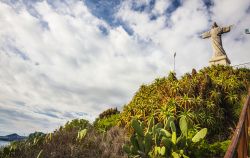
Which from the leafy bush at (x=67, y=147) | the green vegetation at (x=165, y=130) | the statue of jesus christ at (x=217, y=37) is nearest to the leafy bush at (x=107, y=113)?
the green vegetation at (x=165, y=130)

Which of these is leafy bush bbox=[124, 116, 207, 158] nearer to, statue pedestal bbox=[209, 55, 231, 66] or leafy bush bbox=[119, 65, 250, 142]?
leafy bush bbox=[119, 65, 250, 142]

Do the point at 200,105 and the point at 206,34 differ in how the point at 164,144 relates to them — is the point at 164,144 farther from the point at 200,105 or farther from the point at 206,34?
the point at 206,34

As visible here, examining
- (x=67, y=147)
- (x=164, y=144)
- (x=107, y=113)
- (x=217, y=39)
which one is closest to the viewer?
(x=164, y=144)

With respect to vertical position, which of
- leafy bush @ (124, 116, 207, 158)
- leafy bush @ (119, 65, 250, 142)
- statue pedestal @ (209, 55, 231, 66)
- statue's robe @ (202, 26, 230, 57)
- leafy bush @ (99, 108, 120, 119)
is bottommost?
leafy bush @ (124, 116, 207, 158)

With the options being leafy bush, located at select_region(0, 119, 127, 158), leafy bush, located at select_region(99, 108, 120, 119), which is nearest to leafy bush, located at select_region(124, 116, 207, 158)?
leafy bush, located at select_region(0, 119, 127, 158)

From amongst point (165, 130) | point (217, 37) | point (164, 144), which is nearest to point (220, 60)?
point (217, 37)

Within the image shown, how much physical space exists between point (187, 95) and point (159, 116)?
134 cm

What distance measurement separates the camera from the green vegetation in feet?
24.0

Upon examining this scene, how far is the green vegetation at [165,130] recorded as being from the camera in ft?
24.0

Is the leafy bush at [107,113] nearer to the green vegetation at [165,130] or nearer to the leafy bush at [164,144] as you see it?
the green vegetation at [165,130]

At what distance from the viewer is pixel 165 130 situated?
734cm

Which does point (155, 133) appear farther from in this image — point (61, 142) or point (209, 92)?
point (209, 92)

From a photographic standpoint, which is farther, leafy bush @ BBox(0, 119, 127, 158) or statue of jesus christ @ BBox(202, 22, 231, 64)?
statue of jesus christ @ BBox(202, 22, 231, 64)

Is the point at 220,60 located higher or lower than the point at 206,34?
lower
